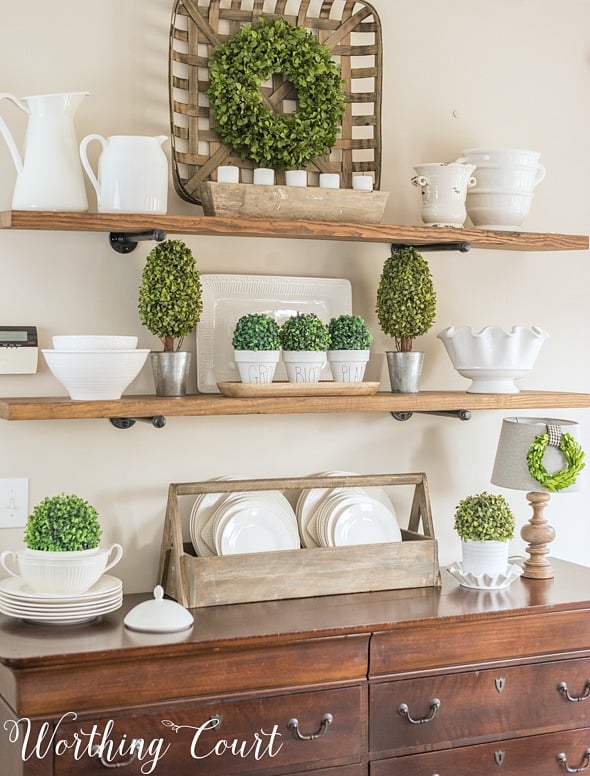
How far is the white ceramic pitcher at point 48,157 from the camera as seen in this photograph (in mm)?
2096

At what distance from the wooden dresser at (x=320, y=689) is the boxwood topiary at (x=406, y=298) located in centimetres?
61

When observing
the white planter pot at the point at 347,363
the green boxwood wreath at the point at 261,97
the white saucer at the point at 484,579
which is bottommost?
the white saucer at the point at 484,579

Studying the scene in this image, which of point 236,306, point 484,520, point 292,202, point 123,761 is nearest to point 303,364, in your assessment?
point 236,306

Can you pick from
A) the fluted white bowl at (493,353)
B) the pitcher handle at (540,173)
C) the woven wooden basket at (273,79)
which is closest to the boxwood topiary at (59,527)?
the woven wooden basket at (273,79)

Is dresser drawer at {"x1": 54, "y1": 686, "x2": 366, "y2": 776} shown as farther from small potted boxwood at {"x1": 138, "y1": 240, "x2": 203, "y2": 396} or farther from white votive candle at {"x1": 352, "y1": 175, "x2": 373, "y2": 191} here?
white votive candle at {"x1": 352, "y1": 175, "x2": 373, "y2": 191}

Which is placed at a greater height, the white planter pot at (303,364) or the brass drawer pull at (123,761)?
the white planter pot at (303,364)

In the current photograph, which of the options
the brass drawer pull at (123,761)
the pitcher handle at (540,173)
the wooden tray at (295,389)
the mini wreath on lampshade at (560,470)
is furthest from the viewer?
the pitcher handle at (540,173)

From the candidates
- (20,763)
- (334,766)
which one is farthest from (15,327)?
(334,766)

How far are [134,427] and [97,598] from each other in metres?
0.46

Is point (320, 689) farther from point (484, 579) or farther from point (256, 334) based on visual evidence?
point (256, 334)

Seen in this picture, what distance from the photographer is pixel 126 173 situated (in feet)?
6.96

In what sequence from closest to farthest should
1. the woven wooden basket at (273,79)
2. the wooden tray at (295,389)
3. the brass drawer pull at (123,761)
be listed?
the brass drawer pull at (123,761) < the wooden tray at (295,389) < the woven wooden basket at (273,79)

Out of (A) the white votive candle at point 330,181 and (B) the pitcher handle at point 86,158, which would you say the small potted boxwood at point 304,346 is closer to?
(A) the white votive candle at point 330,181

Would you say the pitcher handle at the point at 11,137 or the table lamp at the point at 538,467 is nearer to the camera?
the pitcher handle at the point at 11,137
